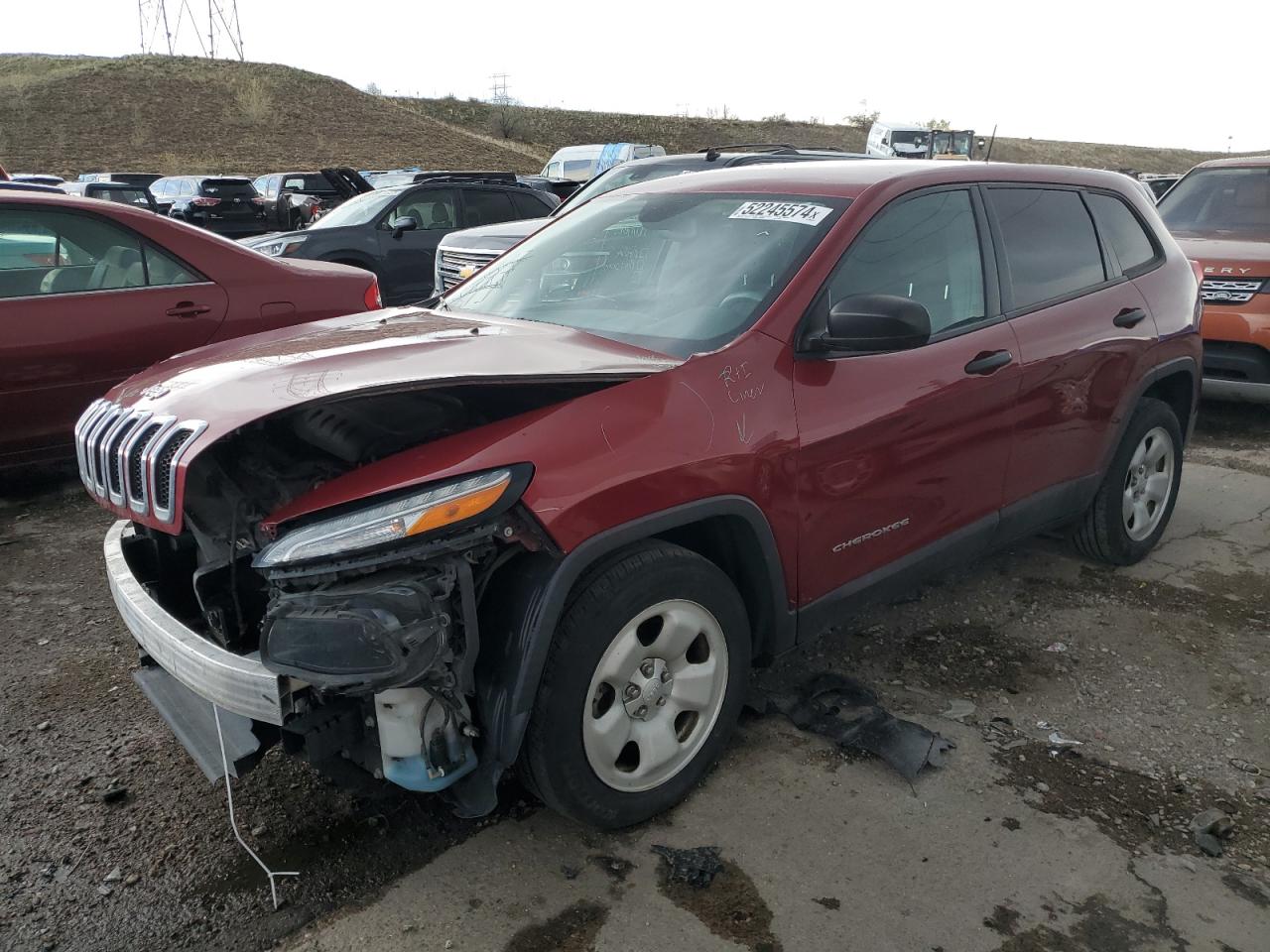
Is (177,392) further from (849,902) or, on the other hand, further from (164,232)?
(164,232)

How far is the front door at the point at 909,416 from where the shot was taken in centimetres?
286

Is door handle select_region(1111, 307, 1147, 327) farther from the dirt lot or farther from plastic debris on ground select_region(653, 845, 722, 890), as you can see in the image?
plastic debris on ground select_region(653, 845, 722, 890)

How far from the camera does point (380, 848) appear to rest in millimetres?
2566

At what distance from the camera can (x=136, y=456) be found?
89.6 inches

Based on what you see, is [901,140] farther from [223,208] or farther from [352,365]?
[352,365]

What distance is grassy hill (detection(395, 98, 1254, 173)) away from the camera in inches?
2203

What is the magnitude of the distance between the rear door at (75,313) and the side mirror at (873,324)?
3887 mm

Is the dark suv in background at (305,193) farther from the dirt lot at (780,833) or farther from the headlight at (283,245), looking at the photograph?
the dirt lot at (780,833)

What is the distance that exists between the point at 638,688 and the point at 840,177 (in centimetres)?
192

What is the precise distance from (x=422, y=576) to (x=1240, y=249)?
6.95m

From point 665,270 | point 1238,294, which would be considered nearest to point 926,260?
point 665,270

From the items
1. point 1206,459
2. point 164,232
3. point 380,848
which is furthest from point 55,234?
point 1206,459

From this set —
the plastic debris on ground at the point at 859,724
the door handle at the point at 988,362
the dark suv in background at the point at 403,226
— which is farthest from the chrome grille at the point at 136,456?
the dark suv in background at the point at 403,226

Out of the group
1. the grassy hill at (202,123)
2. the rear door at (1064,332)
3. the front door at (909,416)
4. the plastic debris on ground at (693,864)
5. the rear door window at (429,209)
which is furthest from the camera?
the grassy hill at (202,123)
